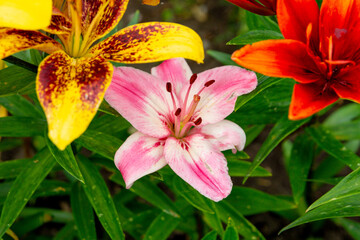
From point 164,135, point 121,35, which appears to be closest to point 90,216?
point 164,135

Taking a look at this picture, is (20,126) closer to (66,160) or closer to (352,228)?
(66,160)

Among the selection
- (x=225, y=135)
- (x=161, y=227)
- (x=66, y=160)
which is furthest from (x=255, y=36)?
(x=161, y=227)

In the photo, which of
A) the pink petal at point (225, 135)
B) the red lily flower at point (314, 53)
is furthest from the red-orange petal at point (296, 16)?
the pink petal at point (225, 135)

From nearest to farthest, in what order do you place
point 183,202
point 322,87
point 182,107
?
1. point 322,87
2. point 182,107
3. point 183,202

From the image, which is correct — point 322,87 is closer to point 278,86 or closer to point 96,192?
point 278,86

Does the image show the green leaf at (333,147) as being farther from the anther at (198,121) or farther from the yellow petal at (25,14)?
the yellow petal at (25,14)

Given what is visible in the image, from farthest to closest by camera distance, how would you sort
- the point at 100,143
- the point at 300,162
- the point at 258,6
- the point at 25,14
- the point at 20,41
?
the point at 300,162, the point at 100,143, the point at 258,6, the point at 20,41, the point at 25,14
